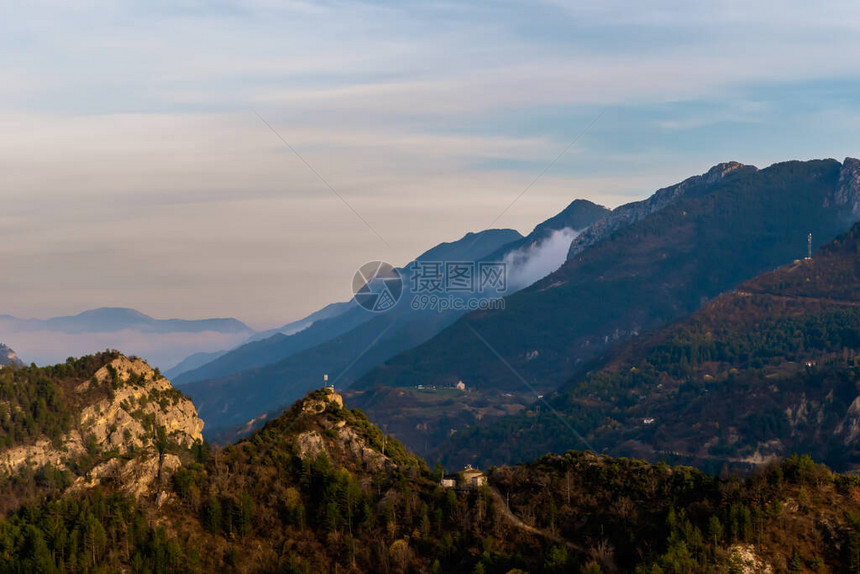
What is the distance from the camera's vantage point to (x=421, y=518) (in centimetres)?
13200

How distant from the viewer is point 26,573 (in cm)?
12362

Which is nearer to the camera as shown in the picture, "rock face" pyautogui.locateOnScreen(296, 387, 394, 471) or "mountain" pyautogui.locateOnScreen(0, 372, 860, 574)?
"mountain" pyautogui.locateOnScreen(0, 372, 860, 574)

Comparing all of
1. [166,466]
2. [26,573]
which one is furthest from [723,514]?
[26,573]

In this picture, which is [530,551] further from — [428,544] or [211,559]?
[211,559]

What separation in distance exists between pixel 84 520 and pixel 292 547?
24487 mm

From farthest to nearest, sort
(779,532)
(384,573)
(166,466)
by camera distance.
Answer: (166,466) → (384,573) → (779,532)

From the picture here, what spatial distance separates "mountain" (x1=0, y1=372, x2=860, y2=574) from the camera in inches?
4673

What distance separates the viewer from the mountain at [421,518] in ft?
389

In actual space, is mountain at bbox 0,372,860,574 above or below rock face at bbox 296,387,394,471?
below

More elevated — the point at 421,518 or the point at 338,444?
the point at 338,444

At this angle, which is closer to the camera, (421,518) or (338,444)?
(421,518)

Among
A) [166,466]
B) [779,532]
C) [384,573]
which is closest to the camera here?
[779,532]

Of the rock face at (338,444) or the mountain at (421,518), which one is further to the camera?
the rock face at (338,444)

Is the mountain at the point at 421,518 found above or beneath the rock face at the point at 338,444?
beneath
